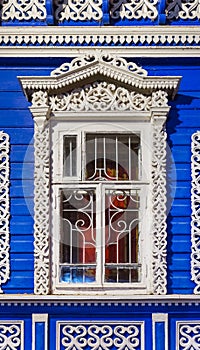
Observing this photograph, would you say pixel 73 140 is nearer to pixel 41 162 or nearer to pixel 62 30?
pixel 41 162

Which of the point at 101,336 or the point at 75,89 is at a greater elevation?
the point at 75,89

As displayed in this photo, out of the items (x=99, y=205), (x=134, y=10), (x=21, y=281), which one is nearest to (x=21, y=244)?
(x=21, y=281)

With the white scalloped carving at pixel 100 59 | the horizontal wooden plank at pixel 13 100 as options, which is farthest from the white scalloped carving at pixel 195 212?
the horizontal wooden plank at pixel 13 100

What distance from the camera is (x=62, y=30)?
280 inches

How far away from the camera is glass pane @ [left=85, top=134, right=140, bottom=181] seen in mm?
7078

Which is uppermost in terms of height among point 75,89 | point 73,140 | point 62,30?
point 62,30

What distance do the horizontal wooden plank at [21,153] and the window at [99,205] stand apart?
0.70 feet

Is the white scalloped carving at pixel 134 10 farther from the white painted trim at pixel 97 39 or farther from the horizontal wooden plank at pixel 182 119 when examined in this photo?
the horizontal wooden plank at pixel 182 119

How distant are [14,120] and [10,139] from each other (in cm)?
17

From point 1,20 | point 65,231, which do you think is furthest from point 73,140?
point 1,20

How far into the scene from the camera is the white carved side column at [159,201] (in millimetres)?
6895

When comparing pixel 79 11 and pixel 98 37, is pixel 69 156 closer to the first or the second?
pixel 98 37

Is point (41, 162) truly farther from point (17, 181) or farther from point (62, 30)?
point (62, 30)

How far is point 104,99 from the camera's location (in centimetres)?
705
